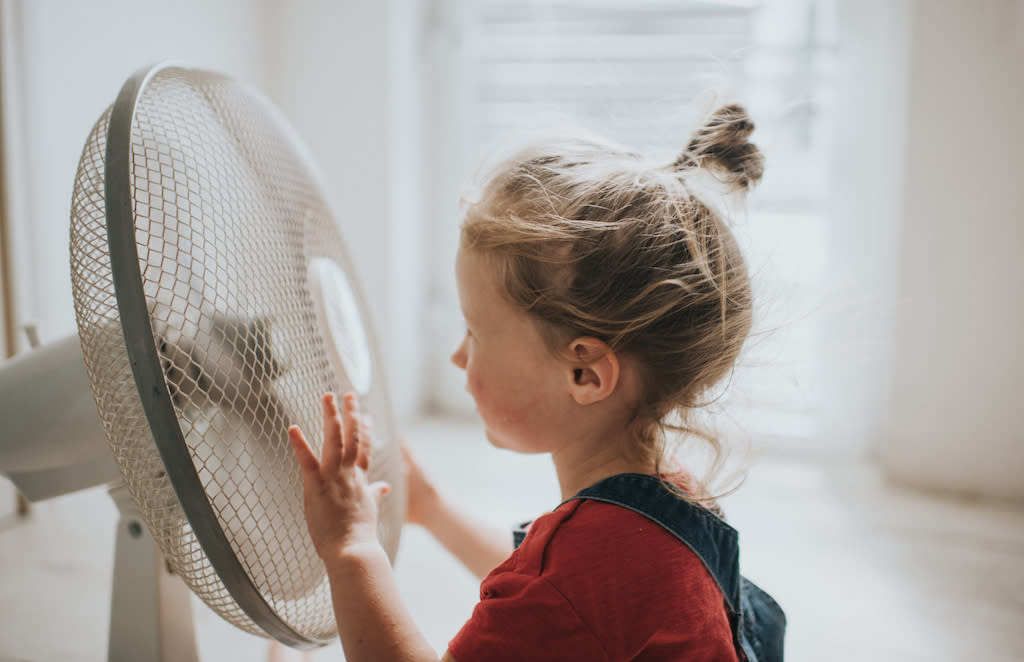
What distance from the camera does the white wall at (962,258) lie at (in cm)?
141

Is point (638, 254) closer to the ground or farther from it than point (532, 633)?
farther from it

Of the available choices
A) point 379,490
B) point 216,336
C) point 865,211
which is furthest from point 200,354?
point 865,211

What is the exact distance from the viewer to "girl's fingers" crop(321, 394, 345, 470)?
1.92 feet

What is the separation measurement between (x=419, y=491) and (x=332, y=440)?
1.07 ft

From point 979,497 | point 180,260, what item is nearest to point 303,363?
point 180,260

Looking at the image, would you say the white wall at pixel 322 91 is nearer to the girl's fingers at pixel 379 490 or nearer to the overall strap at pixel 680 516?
the girl's fingers at pixel 379 490

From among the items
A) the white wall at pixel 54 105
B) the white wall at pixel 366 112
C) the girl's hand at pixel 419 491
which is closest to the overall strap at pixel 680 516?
the girl's hand at pixel 419 491

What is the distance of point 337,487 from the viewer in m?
0.60

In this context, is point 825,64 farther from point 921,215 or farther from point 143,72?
point 143,72

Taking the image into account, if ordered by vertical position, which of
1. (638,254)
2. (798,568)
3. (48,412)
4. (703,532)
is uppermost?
(638,254)

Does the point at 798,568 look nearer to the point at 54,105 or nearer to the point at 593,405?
the point at 593,405

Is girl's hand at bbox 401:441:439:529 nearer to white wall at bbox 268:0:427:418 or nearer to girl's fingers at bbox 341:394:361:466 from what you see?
girl's fingers at bbox 341:394:361:466

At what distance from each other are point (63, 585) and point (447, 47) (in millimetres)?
1385

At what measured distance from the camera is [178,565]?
53 centimetres
